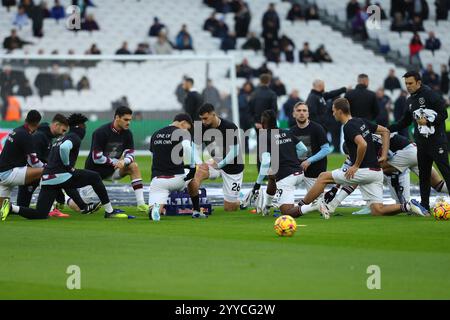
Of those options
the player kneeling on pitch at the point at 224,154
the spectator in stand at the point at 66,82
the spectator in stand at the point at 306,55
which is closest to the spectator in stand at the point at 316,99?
the player kneeling on pitch at the point at 224,154

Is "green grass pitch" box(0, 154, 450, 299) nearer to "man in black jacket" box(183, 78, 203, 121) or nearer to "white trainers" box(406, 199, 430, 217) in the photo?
"white trainers" box(406, 199, 430, 217)

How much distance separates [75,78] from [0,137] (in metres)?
4.92

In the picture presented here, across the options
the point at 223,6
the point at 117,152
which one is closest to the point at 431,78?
the point at 223,6

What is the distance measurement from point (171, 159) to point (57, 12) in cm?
2322

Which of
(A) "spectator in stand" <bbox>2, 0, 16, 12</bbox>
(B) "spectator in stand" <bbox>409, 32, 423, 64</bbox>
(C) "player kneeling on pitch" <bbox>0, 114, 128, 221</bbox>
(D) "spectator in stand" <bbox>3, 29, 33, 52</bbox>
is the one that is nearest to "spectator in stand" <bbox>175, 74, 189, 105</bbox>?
(D) "spectator in stand" <bbox>3, 29, 33, 52</bbox>

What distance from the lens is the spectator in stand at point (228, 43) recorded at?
1591 inches

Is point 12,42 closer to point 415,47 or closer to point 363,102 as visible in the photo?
point 415,47

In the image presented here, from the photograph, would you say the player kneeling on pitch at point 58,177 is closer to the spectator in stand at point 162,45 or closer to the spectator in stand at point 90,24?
the spectator in stand at point 162,45

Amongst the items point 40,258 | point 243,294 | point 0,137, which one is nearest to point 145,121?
point 0,137

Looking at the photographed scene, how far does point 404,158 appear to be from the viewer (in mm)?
18547

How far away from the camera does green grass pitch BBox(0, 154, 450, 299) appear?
1052 cm
